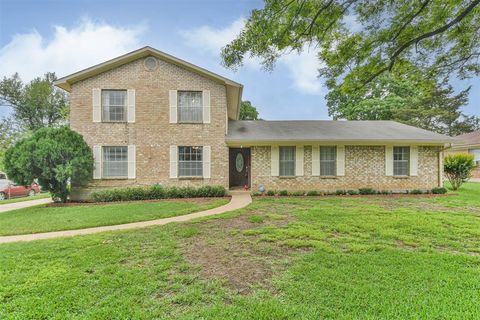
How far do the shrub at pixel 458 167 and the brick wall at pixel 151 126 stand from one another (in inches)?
497

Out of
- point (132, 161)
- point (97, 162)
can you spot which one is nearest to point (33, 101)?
point (97, 162)

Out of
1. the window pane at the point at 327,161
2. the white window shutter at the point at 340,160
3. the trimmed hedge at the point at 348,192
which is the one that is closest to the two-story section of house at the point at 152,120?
the trimmed hedge at the point at 348,192

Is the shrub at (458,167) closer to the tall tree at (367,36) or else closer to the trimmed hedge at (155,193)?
the tall tree at (367,36)

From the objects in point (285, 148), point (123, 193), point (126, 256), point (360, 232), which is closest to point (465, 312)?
point (360, 232)

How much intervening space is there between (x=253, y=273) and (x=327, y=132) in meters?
10.6

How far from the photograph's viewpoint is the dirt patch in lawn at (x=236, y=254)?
134 inches

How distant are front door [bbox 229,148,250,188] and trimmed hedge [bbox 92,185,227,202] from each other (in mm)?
2688

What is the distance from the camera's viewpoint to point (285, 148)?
12.1 meters

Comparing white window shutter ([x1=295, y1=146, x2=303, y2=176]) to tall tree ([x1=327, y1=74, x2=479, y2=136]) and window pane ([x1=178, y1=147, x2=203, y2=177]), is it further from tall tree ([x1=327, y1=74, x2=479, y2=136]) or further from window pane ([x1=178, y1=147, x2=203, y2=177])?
tall tree ([x1=327, y1=74, x2=479, y2=136])

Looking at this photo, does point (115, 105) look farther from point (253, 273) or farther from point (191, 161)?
point (253, 273)

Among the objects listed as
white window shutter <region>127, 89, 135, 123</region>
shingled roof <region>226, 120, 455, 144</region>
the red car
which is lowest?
the red car

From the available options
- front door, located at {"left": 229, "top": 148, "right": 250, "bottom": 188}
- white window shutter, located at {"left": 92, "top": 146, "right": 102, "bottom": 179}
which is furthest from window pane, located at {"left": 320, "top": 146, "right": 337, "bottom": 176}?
white window shutter, located at {"left": 92, "top": 146, "right": 102, "bottom": 179}

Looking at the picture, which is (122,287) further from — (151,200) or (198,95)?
(198,95)

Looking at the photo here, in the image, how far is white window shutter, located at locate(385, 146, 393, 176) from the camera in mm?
12000
